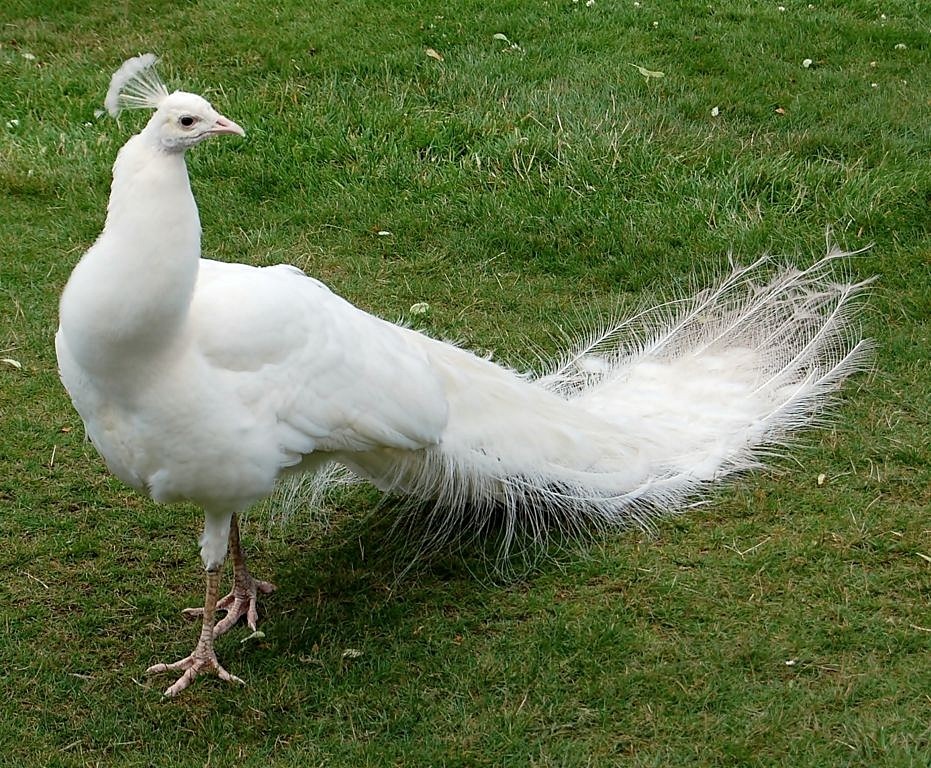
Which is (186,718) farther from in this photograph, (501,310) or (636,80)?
(636,80)

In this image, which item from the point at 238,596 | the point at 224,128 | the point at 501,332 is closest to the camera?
the point at 224,128

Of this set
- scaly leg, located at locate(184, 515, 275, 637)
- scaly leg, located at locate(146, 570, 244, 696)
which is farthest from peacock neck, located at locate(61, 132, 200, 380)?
scaly leg, located at locate(184, 515, 275, 637)

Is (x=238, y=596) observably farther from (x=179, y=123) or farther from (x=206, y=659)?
(x=179, y=123)

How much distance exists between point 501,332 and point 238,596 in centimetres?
200

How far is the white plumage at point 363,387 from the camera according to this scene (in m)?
3.24

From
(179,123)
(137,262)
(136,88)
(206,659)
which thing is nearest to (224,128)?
(179,123)

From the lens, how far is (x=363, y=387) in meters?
3.79

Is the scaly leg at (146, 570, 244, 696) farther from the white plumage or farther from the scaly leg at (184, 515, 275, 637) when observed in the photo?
the scaly leg at (184, 515, 275, 637)

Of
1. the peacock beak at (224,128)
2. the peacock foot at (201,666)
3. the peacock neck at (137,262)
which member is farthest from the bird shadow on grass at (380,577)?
the peacock beak at (224,128)

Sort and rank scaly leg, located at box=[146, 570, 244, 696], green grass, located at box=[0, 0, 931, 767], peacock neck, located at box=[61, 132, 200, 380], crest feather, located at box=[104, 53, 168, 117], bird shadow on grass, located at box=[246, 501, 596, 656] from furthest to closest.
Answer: bird shadow on grass, located at box=[246, 501, 596, 656]
scaly leg, located at box=[146, 570, 244, 696]
green grass, located at box=[0, 0, 931, 767]
crest feather, located at box=[104, 53, 168, 117]
peacock neck, located at box=[61, 132, 200, 380]

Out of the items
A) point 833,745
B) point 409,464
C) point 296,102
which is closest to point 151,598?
point 409,464

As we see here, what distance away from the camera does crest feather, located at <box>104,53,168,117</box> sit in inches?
132

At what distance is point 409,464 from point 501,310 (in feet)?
6.11

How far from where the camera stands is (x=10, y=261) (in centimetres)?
620
